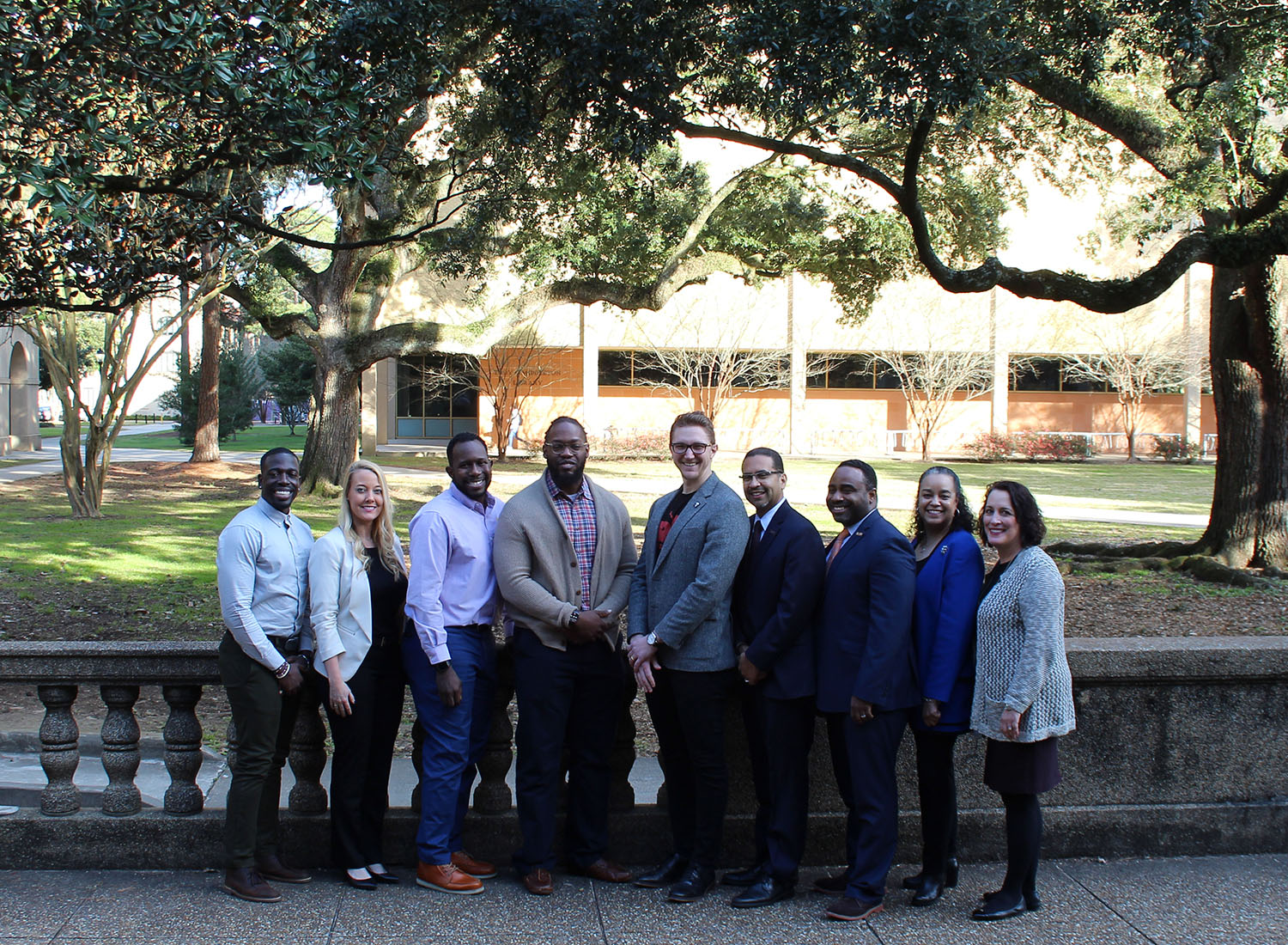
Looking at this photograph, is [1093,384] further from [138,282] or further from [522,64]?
[138,282]

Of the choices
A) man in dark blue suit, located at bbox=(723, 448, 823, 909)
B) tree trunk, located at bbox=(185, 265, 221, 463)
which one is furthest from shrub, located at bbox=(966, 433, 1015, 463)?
man in dark blue suit, located at bbox=(723, 448, 823, 909)

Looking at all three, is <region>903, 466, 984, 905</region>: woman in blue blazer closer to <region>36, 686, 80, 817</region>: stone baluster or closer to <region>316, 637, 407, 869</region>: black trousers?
<region>316, 637, 407, 869</region>: black trousers

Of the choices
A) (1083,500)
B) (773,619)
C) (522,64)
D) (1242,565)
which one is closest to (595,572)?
(773,619)

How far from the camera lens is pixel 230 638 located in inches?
157

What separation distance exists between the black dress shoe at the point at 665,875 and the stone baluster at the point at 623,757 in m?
0.32

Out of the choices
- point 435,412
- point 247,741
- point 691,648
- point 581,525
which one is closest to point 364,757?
point 247,741

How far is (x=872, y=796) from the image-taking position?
3.96 meters

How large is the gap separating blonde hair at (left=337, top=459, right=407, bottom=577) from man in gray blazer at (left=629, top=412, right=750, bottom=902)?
1.00 metres

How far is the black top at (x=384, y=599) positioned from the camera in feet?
13.8

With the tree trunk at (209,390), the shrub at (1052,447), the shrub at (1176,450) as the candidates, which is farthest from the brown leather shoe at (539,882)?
the shrub at (1176,450)

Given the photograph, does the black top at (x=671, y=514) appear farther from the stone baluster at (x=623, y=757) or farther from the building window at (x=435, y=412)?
the building window at (x=435, y=412)

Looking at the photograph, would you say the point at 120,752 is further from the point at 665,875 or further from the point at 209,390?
the point at 209,390

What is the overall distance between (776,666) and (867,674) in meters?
0.35

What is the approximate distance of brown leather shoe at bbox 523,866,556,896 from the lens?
4.05 meters
